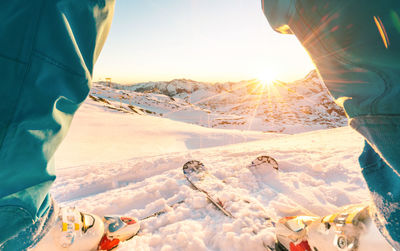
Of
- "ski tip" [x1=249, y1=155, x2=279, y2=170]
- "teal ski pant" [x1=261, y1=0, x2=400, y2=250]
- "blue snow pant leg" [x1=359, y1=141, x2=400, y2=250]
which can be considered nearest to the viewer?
"teal ski pant" [x1=261, y1=0, x2=400, y2=250]

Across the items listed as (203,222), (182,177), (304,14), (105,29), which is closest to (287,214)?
(203,222)

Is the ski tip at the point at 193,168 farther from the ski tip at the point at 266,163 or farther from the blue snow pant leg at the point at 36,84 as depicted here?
the blue snow pant leg at the point at 36,84

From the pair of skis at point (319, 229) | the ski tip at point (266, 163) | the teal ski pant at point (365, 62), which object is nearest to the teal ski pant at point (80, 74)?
the teal ski pant at point (365, 62)

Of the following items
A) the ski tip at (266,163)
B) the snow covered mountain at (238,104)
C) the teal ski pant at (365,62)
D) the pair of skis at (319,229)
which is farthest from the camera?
the snow covered mountain at (238,104)

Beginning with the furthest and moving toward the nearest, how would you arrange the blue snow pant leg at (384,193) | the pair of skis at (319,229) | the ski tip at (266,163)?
the ski tip at (266,163) → the pair of skis at (319,229) → the blue snow pant leg at (384,193)

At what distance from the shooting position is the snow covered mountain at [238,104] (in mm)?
33375

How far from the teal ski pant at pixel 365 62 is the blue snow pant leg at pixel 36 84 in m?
0.81

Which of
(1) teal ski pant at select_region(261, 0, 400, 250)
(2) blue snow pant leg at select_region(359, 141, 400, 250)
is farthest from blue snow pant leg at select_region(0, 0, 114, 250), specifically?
(2) blue snow pant leg at select_region(359, 141, 400, 250)

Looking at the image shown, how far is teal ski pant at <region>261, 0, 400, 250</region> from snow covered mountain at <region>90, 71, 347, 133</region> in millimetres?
230

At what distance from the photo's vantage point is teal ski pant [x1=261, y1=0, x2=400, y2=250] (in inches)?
18.4

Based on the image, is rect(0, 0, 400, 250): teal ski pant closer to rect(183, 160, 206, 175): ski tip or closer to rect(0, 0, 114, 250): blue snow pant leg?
rect(0, 0, 114, 250): blue snow pant leg

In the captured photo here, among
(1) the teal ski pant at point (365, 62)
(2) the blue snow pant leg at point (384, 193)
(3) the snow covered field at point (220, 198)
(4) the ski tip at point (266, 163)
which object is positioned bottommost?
(3) the snow covered field at point (220, 198)

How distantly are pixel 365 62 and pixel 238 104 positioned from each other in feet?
265

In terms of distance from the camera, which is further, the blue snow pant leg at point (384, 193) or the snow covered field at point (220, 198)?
the snow covered field at point (220, 198)
